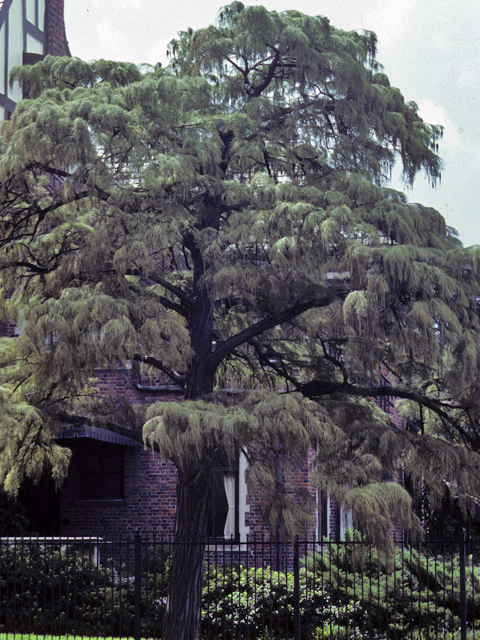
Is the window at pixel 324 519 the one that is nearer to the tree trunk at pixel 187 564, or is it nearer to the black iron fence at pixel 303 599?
the black iron fence at pixel 303 599

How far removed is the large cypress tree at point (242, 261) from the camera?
894 cm

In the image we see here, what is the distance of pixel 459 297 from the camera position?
912 centimetres

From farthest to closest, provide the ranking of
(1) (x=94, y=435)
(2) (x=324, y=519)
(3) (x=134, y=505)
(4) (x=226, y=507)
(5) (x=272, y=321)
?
(2) (x=324, y=519) < (4) (x=226, y=507) < (3) (x=134, y=505) < (1) (x=94, y=435) < (5) (x=272, y=321)

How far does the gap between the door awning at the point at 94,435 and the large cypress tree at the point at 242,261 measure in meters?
4.45

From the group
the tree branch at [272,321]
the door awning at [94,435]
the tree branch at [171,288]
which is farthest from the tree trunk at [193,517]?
the door awning at [94,435]

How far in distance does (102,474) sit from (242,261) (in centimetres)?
1044

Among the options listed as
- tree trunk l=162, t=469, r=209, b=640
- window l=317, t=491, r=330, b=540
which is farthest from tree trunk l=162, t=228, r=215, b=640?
window l=317, t=491, r=330, b=540

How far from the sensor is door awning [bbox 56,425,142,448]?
16575 mm

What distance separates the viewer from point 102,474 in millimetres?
19031

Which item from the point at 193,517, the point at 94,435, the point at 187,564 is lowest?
the point at 187,564

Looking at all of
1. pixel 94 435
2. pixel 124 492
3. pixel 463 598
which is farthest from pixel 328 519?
pixel 463 598

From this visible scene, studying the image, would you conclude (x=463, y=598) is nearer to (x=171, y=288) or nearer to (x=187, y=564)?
(x=187, y=564)

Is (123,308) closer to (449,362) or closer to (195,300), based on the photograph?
(195,300)

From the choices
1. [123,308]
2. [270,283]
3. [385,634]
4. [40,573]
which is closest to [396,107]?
[270,283]
